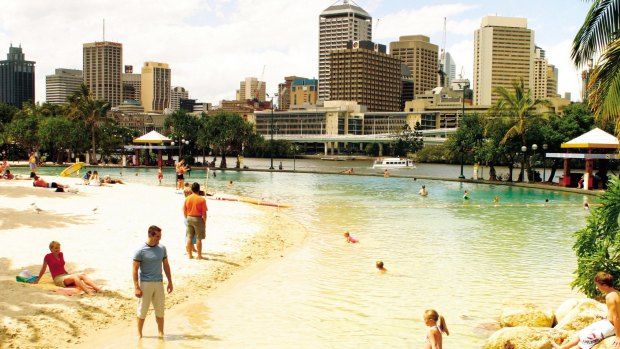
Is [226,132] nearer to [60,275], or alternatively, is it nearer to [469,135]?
[469,135]

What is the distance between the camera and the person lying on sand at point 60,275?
12.2 m

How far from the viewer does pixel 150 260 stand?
958cm

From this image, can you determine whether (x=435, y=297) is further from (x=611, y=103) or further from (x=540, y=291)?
(x=611, y=103)

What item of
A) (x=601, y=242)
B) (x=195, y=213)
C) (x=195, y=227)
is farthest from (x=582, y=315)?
(x=195, y=227)

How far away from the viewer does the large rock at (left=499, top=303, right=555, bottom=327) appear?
11.4 meters

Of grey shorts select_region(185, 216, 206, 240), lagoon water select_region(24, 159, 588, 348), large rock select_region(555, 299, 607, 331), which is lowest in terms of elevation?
lagoon water select_region(24, 159, 588, 348)

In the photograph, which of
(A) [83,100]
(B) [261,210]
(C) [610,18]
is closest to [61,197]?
(B) [261,210]

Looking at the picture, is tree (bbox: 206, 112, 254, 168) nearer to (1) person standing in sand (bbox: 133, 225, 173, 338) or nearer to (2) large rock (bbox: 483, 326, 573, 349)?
(1) person standing in sand (bbox: 133, 225, 173, 338)

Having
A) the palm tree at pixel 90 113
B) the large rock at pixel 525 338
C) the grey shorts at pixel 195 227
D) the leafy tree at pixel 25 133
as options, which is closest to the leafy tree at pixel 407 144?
the palm tree at pixel 90 113

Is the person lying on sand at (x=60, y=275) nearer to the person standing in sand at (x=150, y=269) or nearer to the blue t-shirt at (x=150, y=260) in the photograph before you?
the person standing in sand at (x=150, y=269)

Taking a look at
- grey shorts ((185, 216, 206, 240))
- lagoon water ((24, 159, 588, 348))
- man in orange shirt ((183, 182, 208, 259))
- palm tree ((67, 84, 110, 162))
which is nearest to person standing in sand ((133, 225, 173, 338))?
lagoon water ((24, 159, 588, 348))

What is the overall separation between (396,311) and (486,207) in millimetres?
24732

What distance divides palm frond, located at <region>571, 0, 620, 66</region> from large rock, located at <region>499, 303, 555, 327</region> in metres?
4.94

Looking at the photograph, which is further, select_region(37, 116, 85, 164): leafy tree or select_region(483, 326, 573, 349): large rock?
select_region(37, 116, 85, 164): leafy tree
